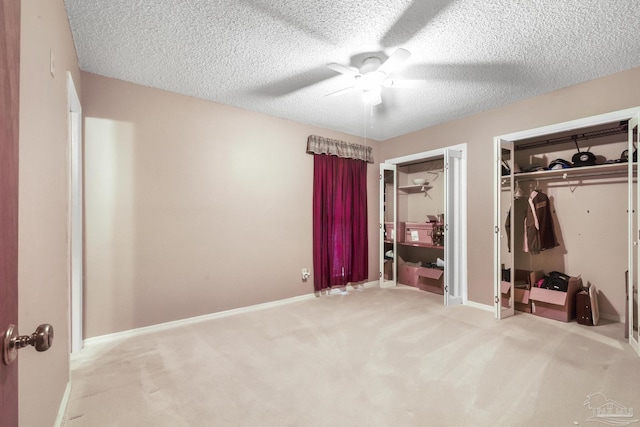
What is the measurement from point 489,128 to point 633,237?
181 centimetres

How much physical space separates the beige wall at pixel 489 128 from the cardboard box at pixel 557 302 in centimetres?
48

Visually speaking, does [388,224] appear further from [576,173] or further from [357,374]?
[357,374]

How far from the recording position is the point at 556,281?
10.6ft

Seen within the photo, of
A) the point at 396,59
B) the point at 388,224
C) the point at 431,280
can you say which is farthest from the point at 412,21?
the point at 431,280

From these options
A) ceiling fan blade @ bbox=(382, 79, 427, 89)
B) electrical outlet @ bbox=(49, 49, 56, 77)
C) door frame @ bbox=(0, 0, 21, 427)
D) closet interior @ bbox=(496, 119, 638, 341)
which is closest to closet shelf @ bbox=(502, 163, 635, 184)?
closet interior @ bbox=(496, 119, 638, 341)

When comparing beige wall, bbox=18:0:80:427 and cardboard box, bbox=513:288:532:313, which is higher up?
beige wall, bbox=18:0:80:427

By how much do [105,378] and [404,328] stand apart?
8.59ft

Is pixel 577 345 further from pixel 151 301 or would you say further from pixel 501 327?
pixel 151 301

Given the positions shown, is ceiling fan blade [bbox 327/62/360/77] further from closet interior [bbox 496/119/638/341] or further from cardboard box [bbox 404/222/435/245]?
cardboard box [bbox 404/222/435/245]

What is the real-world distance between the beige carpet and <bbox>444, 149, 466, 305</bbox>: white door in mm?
701

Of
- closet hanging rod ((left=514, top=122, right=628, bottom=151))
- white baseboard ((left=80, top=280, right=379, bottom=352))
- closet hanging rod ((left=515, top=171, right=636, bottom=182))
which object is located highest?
closet hanging rod ((left=514, top=122, right=628, bottom=151))

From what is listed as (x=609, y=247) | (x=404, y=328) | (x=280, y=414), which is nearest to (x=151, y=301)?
(x=280, y=414)

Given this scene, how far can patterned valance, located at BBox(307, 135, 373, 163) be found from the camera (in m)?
4.14

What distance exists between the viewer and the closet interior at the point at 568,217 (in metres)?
3.05
